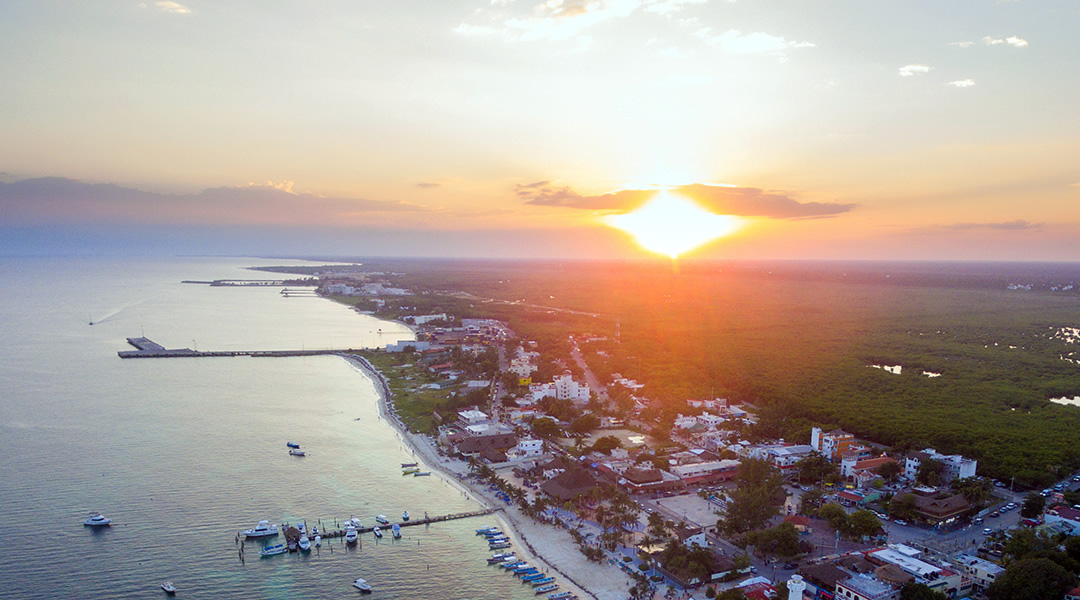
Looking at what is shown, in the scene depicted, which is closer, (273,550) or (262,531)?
(273,550)

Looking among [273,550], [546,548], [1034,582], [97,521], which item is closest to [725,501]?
[546,548]

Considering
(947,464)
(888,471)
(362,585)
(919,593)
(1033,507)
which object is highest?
(947,464)

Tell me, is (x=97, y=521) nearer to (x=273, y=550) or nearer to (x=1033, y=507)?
(x=273, y=550)

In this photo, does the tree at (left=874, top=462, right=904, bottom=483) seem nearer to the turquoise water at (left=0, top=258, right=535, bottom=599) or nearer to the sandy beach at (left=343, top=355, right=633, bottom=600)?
the sandy beach at (left=343, top=355, right=633, bottom=600)

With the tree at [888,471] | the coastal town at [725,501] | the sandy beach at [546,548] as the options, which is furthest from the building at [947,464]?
the sandy beach at [546,548]

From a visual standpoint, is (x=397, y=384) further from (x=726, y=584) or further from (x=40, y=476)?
(x=726, y=584)

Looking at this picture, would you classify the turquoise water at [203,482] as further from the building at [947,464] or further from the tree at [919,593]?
the building at [947,464]

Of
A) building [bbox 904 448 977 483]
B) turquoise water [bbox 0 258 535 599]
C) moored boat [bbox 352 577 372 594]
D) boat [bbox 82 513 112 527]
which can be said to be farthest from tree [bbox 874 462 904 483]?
boat [bbox 82 513 112 527]
